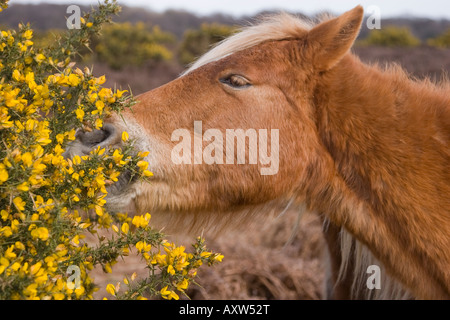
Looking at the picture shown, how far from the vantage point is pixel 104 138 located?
2.37 meters

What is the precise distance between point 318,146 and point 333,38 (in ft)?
1.97

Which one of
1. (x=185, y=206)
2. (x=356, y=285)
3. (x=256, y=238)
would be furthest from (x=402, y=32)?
(x=185, y=206)

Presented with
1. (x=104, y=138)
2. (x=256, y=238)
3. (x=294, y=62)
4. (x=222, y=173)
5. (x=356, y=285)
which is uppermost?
(x=294, y=62)

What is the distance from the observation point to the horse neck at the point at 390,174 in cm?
249

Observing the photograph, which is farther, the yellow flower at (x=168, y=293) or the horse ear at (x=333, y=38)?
the horse ear at (x=333, y=38)

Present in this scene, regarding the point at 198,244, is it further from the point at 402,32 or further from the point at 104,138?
the point at 402,32

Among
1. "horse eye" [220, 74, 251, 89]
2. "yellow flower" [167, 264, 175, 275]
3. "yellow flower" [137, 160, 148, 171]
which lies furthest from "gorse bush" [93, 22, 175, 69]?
"yellow flower" [167, 264, 175, 275]

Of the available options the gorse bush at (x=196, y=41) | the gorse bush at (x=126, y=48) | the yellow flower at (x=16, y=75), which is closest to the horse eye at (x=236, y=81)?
the yellow flower at (x=16, y=75)

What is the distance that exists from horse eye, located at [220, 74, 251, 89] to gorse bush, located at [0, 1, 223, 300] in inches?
23.0

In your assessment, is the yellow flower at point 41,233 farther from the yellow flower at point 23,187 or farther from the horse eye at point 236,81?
the horse eye at point 236,81

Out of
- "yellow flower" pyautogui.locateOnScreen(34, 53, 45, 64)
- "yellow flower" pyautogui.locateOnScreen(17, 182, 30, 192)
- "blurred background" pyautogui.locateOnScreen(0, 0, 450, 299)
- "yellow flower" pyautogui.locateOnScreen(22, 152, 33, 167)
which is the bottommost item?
"blurred background" pyautogui.locateOnScreen(0, 0, 450, 299)

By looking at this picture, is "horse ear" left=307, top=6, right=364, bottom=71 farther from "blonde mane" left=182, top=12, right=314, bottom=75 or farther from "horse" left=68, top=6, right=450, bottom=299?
"blonde mane" left=182, top=12, right=314, bottom=75

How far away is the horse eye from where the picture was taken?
8.39 ft

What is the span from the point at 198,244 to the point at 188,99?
836 mm
